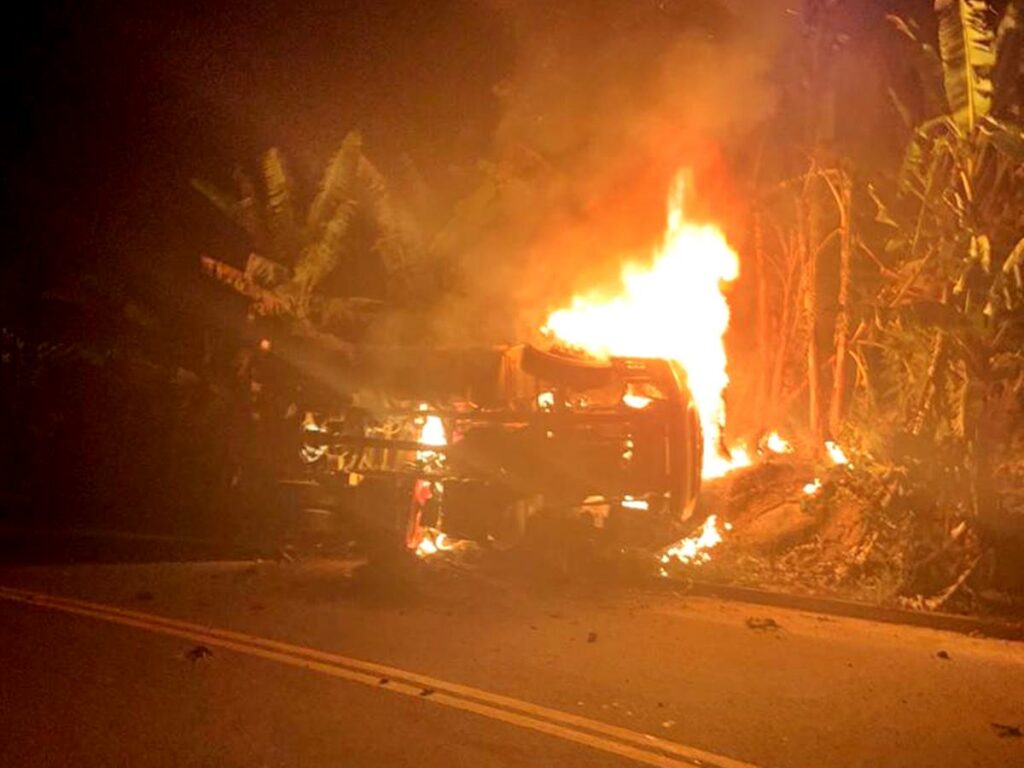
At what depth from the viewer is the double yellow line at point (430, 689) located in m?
5.09

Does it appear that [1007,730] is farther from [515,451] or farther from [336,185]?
[336,185]

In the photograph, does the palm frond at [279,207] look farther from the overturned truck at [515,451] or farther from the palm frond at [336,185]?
the overturned truck at [515,451]

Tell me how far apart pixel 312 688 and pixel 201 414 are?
1030 cm

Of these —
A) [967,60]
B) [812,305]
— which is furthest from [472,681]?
[812,305]

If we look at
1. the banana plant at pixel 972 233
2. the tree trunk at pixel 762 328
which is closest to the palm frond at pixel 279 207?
the tree trunk at pixel 762 328

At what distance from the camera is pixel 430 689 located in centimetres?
617

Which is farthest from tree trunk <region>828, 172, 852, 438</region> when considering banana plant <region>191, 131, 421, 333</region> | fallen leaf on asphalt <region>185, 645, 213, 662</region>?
fallen leaf on asphalt <region>185, 645, 213, 662</region>

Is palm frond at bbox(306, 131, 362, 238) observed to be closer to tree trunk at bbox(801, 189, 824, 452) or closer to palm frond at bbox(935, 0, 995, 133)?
tree trunk at bbox(801, 189, 824, 452)

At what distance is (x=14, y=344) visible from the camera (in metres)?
18.8

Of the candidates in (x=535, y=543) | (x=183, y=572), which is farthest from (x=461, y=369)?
(x=183, y=572)

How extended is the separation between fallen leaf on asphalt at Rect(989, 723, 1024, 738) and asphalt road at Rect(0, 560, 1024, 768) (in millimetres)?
43

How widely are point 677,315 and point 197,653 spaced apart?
9.28 m

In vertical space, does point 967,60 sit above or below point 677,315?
above

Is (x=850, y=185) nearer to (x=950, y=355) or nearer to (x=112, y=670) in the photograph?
(x=950, y=355)
